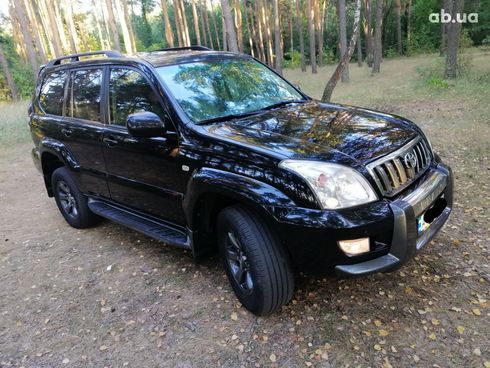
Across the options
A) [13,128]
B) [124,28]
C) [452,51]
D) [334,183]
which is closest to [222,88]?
[334,183]

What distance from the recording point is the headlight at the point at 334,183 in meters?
2.33

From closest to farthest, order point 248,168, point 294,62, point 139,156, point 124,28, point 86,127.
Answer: point 248,168 < point 139,156 < point 86,127 < point 124,28 < point 294,62

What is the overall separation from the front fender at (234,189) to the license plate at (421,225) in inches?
34.6

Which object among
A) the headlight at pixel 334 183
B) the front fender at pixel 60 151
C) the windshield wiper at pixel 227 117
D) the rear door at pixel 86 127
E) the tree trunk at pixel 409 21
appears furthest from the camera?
the tree trunk at pixel 409 21

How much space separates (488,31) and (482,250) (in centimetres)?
3201

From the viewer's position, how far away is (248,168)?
2.55 metres

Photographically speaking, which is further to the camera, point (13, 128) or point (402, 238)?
point (13, 128)

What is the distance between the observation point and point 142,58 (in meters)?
3.58

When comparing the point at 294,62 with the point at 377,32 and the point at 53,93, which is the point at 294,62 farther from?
the point at 53,93

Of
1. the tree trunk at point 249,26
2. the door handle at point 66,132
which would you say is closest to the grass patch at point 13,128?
the door handle at point 66,132

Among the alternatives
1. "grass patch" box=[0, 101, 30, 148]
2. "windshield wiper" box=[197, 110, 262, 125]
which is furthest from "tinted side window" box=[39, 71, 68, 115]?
"grass patch" box=[0, 101, 30, 148]

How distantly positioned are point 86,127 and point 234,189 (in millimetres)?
2194

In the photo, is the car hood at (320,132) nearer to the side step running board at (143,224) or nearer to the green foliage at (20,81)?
the side step running board at (143,224)

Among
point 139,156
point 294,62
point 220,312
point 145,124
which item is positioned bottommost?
point 220,312
